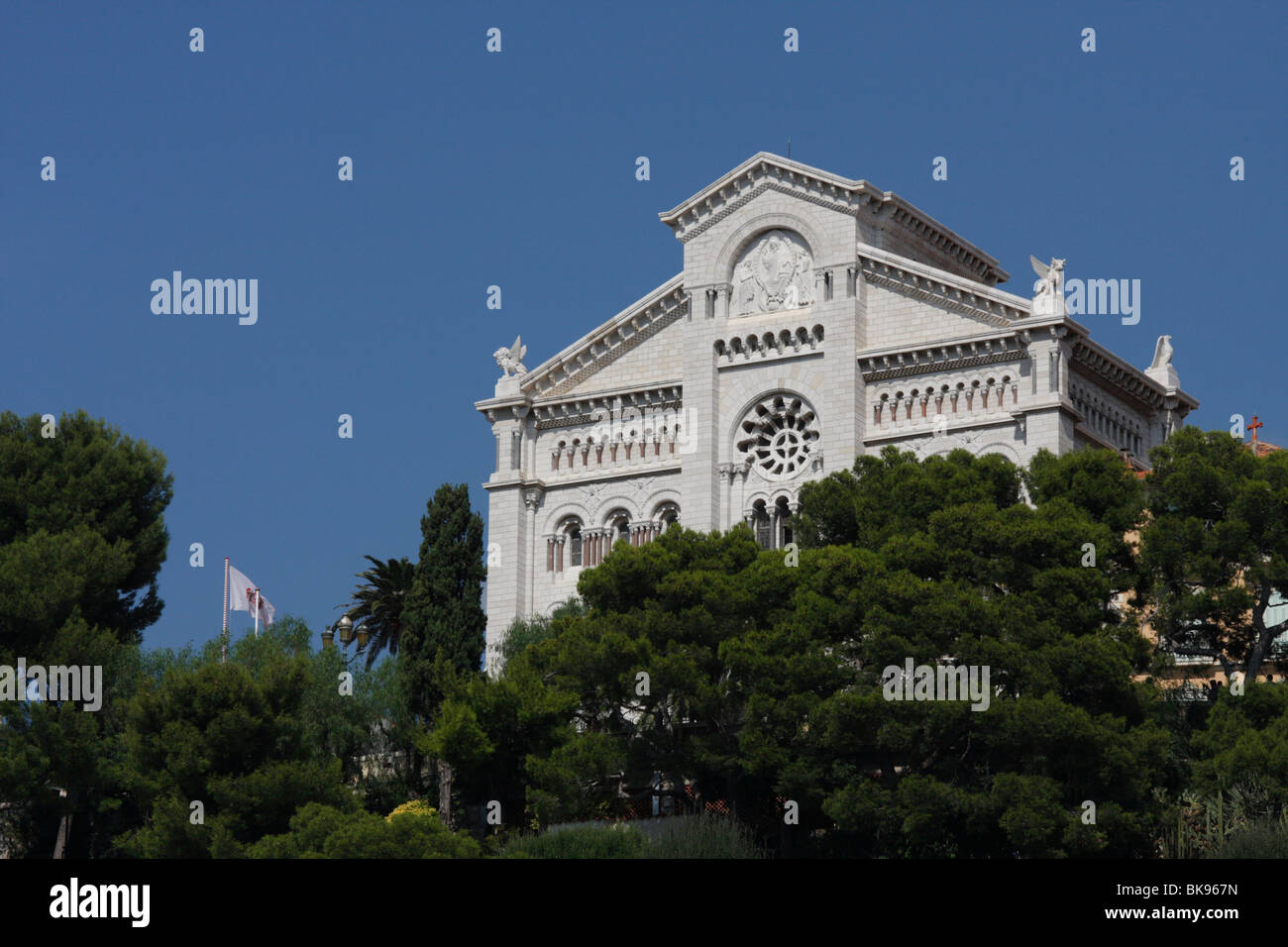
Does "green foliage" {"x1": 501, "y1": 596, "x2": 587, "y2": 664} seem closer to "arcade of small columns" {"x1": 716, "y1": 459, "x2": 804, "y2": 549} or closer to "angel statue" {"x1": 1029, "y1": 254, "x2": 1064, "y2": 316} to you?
"arcade of small columns" {"x1": 716, "y1": 459, "x2": 804, "y2": 549}

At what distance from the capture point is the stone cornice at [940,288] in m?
67.1

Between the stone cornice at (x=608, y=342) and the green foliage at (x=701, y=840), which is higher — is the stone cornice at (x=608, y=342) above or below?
above

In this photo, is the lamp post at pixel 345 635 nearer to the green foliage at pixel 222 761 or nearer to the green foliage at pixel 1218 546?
the green foliage at pixel 222 761

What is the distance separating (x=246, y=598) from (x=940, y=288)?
23443mm

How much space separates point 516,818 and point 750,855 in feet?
31.4

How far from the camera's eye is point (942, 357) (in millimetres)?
67938

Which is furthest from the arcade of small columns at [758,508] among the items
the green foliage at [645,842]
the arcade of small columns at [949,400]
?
the green foliage at [645,842]

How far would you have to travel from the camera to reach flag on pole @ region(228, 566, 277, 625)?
7162cm

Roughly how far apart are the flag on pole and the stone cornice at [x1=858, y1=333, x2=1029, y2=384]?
20012 mm

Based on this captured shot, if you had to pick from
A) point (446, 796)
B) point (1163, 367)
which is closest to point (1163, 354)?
point (1163, 367)

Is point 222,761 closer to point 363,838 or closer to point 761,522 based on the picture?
point 363,838

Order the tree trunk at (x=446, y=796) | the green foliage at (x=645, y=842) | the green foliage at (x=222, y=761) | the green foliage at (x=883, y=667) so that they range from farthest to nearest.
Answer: the tree trunk at (x=446, y=796)
the green foliage at (x=222, y=761)
the green foliage at (x=883, y=667)
the green foliage at (x=645, y=842)

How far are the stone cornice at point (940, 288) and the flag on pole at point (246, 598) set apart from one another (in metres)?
21.3
